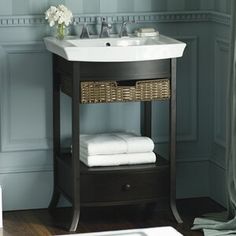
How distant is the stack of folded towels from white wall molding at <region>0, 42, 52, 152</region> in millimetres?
340

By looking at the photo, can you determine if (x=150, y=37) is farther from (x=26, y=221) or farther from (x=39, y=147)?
(x=26, y=221)

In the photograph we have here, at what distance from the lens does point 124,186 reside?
397 centimetres

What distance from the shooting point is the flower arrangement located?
13.2 ft

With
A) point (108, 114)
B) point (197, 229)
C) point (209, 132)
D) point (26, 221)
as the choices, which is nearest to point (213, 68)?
point (209, 132)

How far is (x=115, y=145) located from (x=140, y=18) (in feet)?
2.55

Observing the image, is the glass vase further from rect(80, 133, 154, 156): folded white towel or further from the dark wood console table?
rect(80, 133, 154, 156): folded white towel

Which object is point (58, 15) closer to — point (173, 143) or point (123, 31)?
point (123, 31)

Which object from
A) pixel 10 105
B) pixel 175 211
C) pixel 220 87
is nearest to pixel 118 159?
pixel 175 211

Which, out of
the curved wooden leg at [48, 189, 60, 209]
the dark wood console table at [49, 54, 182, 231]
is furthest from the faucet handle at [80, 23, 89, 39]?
the curved wooden leg at [48, 189, 60, 209]

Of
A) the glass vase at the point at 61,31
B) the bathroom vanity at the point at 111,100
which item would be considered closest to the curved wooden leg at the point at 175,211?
the bathroom vanity at the point at 111,100

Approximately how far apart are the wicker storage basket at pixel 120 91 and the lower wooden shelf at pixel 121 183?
0.35 meters

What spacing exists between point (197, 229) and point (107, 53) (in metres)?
0.97

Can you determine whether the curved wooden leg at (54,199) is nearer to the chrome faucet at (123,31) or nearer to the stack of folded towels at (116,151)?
the stack of folded towels at (116,151)

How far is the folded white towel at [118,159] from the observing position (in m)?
Result: 3.94
